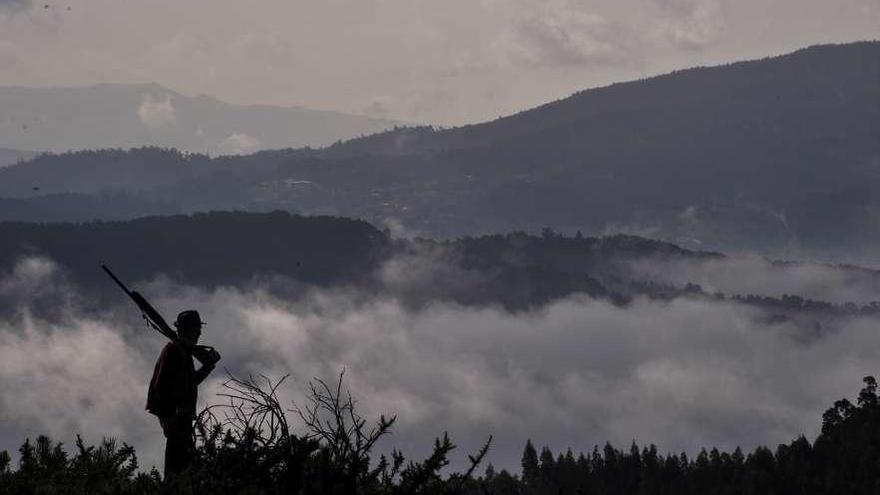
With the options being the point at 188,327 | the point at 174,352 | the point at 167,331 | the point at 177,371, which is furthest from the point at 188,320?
the point at 177,371

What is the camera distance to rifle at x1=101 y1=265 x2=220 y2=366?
2258 cm

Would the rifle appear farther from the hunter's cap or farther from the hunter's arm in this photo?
the hunter's cap

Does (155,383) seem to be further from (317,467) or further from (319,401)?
(317,467)

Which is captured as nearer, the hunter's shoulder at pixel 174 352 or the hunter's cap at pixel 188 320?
the hunter's shoulder at pixel 174 352

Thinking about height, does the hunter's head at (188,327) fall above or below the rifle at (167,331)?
above

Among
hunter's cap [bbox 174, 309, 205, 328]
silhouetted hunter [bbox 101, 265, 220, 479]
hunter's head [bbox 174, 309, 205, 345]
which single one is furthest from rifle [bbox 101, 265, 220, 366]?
hunter's cap [bbox 174, 309, 205, 328]

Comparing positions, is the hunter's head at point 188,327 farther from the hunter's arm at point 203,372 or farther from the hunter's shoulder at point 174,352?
the hunter's arm at point 203,372

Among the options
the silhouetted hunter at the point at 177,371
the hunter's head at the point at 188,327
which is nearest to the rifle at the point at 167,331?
the silhouetted hunter at the point at 177,371

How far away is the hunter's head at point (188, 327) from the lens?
77.4 ft

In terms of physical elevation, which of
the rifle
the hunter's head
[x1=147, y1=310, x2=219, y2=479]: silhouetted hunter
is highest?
the hunter's head

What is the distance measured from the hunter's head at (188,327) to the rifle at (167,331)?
0.10 meters

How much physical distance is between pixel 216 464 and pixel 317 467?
197 cm

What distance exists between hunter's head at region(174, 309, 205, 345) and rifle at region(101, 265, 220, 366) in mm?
103

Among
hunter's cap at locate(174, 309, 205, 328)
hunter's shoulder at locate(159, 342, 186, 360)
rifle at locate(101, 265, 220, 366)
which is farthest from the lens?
hunter's cap at locate(174, 309, 205, 328)
